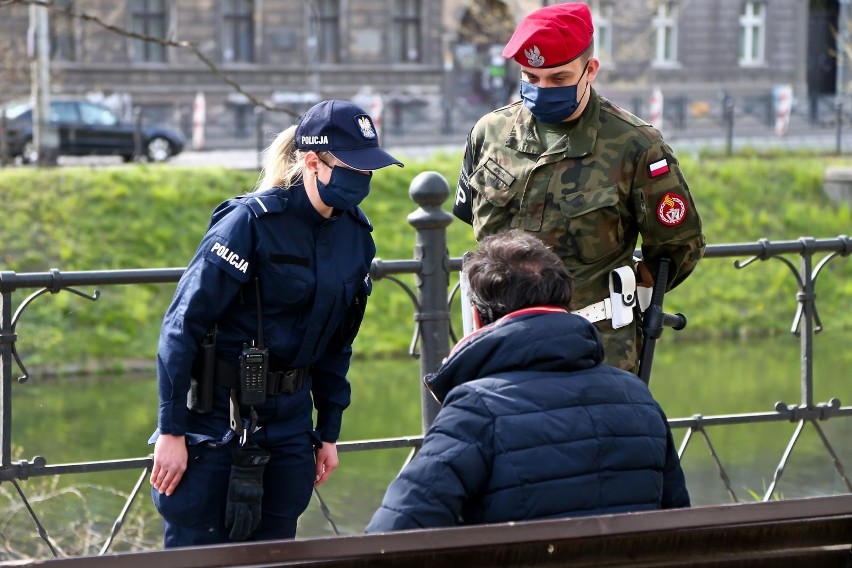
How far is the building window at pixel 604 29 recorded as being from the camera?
35.0 meters

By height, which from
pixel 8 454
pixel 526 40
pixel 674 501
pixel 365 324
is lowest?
pixel 365 324

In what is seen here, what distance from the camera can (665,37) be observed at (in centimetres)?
3872

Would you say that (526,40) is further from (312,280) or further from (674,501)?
(674,501)

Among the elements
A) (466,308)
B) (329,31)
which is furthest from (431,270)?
(329,31)

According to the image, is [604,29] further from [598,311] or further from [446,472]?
[446,472]

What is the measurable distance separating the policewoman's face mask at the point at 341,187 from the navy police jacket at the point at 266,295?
0.07 m

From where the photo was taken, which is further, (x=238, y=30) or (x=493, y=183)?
(x=238, y=30)

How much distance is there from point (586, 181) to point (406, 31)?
33.8 meters

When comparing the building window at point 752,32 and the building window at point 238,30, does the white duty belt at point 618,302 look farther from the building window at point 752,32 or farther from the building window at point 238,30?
the building window at point 752,32

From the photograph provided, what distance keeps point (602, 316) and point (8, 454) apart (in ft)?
7.50

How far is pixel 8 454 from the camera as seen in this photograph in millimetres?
4656

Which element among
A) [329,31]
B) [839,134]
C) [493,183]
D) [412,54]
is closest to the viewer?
[493,183]

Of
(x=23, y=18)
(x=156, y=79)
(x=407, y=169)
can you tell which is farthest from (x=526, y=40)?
(x=156, y=79)

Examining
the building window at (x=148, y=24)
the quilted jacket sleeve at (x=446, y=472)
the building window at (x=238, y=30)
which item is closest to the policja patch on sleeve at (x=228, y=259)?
the quilted jacket sleeve at (x=446, y=472)
